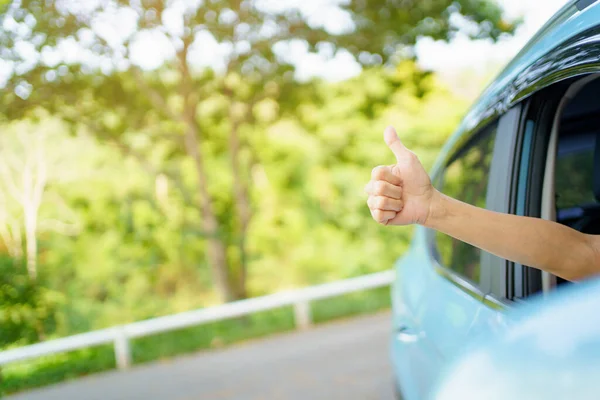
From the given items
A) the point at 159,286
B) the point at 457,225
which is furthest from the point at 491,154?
the point at 159,286

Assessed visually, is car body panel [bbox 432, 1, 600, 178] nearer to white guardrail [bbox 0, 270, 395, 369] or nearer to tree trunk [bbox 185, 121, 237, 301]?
white guardrail [bbox 0, 270, 395, 369]

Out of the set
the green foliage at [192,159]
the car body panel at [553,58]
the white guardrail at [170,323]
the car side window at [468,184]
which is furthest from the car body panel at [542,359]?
the white guardrail at [170,323]

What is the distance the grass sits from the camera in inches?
335

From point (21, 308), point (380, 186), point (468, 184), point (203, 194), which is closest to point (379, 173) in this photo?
point (380, 186)

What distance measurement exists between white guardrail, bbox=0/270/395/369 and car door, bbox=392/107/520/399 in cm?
653

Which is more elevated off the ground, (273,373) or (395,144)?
(395,144)

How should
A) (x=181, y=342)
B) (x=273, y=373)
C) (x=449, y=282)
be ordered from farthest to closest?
1. (x=181, y=342)
2. (x=273, y=373)
3. (x=449, y=282)

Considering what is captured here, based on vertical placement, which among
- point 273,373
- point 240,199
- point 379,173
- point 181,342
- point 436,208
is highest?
point 379,173

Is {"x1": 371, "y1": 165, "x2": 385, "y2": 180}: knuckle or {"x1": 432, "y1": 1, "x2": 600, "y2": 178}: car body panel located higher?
{"x1": 432, "y1": 1, "x2": 600, "y2": 178}: car body panel

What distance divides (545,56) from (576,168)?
4.13ft

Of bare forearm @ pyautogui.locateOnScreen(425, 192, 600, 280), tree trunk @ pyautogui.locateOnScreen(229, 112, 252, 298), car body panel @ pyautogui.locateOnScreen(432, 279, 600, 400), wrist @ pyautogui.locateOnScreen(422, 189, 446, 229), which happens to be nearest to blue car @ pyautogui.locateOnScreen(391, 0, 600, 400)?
car body panel @ pyautogui.locateOnScreen(432, 279, 600, 400)

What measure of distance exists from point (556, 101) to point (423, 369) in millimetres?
1072

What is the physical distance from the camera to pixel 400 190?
71.6 inches

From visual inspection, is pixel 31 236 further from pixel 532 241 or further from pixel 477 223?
pixel 532 241
